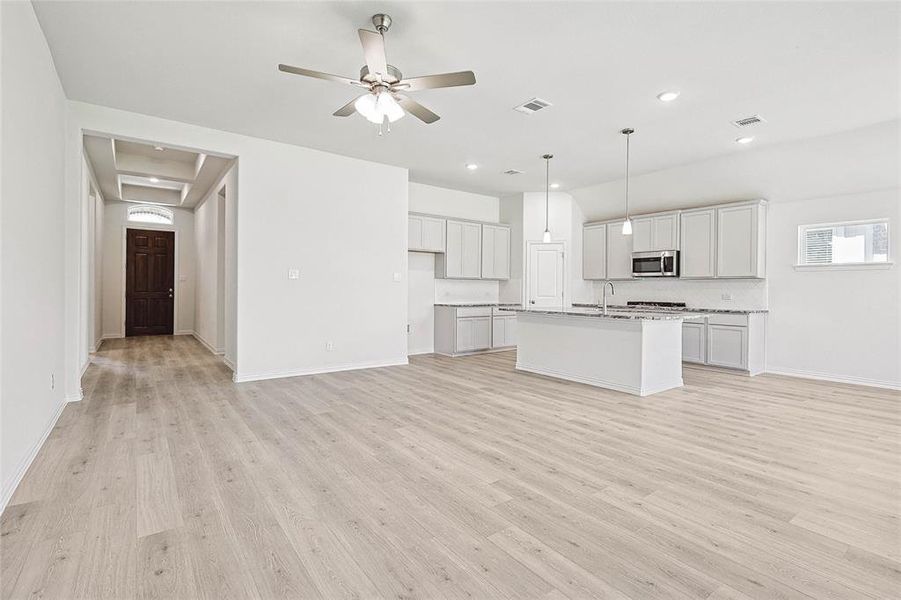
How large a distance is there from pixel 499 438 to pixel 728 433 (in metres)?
1.84

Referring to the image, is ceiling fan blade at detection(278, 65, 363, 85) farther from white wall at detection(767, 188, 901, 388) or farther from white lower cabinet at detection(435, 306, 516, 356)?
white wall at detection(767, 188, 901, 388)

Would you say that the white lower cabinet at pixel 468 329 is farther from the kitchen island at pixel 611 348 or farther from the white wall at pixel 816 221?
the white wall at pixel 816 221

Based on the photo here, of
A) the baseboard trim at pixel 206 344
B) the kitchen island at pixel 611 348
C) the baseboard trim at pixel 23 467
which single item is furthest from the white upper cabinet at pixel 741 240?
the baseboard trim at pixel 206 344

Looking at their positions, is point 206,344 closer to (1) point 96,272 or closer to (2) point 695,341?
(1) point 96,272

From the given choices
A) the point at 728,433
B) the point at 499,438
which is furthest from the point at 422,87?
the point at 728,433

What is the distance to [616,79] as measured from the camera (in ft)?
12.3

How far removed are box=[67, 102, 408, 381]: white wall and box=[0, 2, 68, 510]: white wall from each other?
1399mm

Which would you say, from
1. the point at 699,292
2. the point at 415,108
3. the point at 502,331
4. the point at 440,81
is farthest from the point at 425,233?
the point at 440,81

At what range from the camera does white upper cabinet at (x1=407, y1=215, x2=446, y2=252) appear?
24.0 ft

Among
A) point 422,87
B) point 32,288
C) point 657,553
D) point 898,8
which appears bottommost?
point 657,553

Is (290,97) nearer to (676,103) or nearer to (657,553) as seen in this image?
(676,103)

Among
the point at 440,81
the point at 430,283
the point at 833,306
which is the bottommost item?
the point at 833,306

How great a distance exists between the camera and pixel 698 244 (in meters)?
6.64

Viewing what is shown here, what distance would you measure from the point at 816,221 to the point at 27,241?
804 cm
